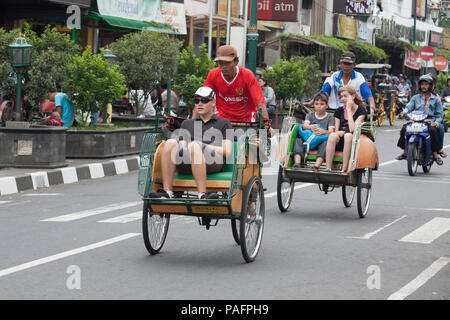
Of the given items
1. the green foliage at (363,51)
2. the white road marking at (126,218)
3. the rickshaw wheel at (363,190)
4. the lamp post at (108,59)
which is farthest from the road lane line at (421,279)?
the green foliage at (363,51)

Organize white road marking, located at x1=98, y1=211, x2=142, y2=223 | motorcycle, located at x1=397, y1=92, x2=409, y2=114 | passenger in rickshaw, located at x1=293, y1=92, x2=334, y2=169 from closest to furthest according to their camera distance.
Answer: white road marking, located at x1=98, y1=211, x2=142, y2=223
passenger in rickshaw, located at x1=293, y1=92, x2=334, y2=169
motorcycle, located at x1=397, y1=92, x2=409, y2=114

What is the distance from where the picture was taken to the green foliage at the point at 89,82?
16719 millimetres

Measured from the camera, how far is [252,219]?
26.8 feet

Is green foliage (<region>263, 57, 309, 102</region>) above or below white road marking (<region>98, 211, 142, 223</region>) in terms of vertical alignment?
above

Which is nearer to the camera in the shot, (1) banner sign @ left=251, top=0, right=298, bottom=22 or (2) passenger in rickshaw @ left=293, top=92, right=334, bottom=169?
(2) passenger in rickshaw @ left=293, top=92, right=334, bottom=169

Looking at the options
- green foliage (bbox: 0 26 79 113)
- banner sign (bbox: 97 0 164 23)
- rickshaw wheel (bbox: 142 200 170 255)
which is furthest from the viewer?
banner sign (bbox: 97 0 164 23)

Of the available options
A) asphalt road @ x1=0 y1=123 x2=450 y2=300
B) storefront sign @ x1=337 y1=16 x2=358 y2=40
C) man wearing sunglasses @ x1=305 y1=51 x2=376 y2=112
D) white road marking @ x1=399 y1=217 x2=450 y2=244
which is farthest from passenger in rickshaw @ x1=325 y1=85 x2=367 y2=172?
storefront sign @ x1=337 y1=16 x2=358 y2=40

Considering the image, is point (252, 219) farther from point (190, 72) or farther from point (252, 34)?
point (252, 34)

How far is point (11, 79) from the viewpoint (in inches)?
658

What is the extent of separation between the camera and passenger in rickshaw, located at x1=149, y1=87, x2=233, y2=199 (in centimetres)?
792

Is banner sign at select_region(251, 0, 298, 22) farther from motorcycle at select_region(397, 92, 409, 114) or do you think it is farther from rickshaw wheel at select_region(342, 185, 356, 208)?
rickshaw wheel at select_region(342, 185, 356, 208)

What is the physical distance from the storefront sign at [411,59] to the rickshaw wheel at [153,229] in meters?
53.3

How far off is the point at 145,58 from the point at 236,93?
1091 centimetres

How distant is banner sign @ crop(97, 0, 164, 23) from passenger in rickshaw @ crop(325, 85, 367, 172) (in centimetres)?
1496
